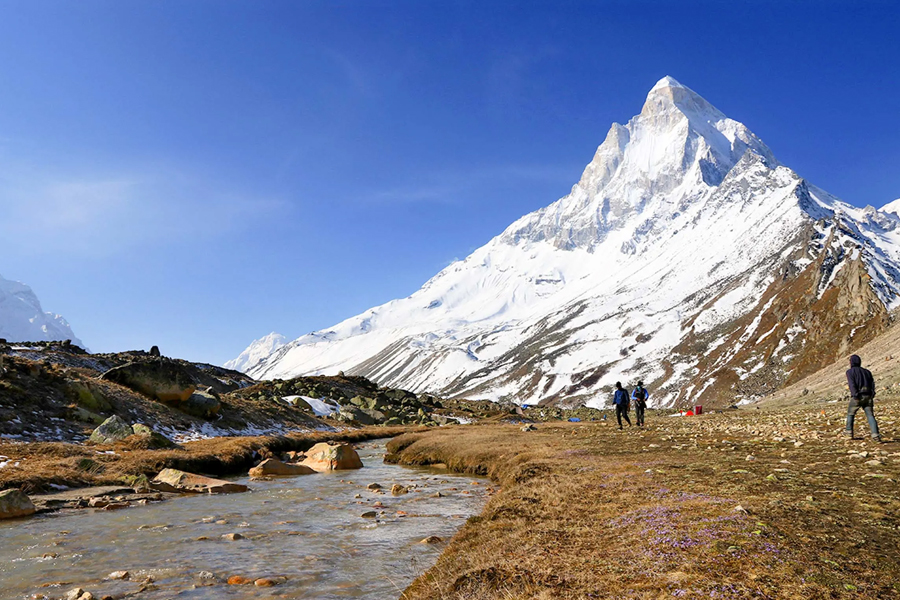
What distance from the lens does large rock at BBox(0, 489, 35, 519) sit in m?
15.6

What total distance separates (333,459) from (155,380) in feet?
64.1

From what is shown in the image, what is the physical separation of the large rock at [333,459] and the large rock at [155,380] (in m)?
16.2

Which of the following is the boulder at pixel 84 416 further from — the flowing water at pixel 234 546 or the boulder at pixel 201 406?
the flowing water at pixel 234 546

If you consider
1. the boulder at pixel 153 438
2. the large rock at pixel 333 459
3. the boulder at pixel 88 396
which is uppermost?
the boulder at pixel 88 396

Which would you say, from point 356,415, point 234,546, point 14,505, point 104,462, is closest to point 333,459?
point 104,462

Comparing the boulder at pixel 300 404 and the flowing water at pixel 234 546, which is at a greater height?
the boulder at pixel 300 404

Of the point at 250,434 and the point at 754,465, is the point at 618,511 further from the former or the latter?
the point at 250,434

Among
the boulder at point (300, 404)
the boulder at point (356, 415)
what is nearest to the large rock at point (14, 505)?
the boulder at point (300, 404)

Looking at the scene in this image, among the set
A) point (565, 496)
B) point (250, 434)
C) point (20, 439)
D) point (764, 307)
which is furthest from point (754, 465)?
point (764, 307)

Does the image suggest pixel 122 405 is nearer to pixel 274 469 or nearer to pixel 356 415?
pixel 274 469

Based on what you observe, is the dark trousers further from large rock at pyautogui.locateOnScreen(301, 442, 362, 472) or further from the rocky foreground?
the rocky foreground

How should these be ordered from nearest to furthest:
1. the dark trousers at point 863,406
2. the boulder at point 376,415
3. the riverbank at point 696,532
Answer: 1. the riverbank at point 696,532
2. the dark trousers at point 863,406
3. the boulder at point 376,415

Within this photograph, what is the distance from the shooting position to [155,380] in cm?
4184

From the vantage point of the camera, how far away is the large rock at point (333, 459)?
1268 inches
